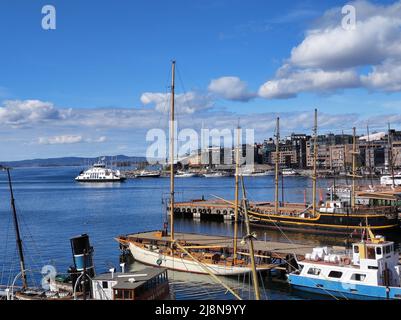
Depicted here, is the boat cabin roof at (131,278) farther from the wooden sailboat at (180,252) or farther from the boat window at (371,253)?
the boat window at (371,253)

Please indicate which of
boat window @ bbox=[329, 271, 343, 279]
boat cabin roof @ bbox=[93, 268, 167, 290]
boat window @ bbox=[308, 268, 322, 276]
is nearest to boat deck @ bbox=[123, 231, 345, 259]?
boat window @ bbox=[308, 268, 322, 276]

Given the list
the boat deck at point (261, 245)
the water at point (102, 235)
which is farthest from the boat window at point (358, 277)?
the boat deck at point (261, 245)

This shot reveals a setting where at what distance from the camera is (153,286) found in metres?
19.4

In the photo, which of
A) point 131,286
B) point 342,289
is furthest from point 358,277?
point 131,286

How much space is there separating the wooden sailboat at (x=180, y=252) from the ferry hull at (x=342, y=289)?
298 centimetres

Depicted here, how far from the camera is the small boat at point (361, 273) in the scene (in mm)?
25609

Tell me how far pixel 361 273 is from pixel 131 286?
13.8 meters

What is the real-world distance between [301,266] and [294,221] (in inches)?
862

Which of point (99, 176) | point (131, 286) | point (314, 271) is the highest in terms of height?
point (131, 286)

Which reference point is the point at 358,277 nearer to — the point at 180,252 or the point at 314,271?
the point at 314,271

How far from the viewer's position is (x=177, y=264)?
33312mm

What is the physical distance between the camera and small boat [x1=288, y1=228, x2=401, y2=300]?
84.0 ft

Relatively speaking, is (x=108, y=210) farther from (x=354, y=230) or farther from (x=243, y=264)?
(x=243, y=264)

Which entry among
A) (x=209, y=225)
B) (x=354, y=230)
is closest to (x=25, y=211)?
(x=209, y=225)
